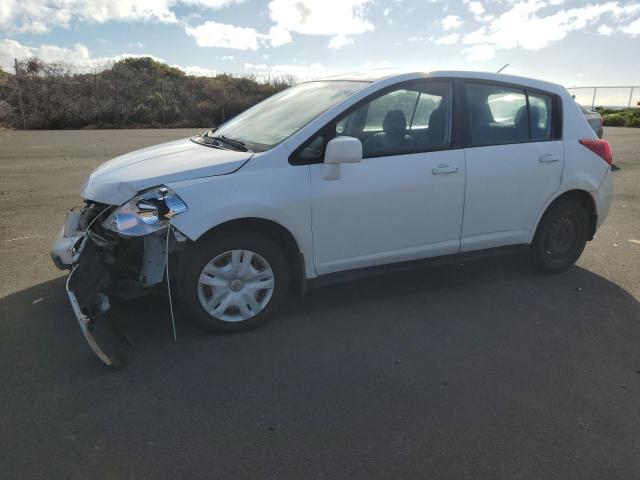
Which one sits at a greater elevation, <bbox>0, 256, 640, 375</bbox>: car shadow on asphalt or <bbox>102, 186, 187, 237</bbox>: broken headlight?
<bbox>102, 186, 187, 237</bbox>: broken headlight

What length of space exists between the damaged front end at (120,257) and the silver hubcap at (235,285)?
28 cm

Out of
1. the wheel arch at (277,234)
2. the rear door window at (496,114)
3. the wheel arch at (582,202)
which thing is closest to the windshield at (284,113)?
the wheel arch at (277,234)

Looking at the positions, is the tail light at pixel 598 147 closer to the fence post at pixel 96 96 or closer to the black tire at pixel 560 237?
the black tire at pixel 560 237

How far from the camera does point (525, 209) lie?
481 cm

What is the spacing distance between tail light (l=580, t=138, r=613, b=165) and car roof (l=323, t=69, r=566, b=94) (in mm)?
511

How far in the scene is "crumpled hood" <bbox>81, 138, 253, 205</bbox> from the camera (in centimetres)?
362

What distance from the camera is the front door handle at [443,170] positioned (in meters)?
4.28

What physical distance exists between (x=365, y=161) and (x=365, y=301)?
1164 mm

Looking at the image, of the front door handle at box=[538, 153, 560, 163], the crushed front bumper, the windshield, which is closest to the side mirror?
the windshield

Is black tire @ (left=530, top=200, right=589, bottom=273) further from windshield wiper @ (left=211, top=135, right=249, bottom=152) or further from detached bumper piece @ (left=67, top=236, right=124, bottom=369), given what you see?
detached bumper piece @ (left=67, top=236, right=124, bottom=369)

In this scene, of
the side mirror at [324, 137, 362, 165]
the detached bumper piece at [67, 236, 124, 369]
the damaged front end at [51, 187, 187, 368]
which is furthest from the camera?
the side mirror at [324, 137, 362, 165]

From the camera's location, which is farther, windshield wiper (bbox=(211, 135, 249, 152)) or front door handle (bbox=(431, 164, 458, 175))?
front door handle (bbox=(431, 164, 458, 175))

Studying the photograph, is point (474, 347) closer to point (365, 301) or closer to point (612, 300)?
point (365, 301)

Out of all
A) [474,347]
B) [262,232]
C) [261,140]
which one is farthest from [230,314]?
[474,347]
